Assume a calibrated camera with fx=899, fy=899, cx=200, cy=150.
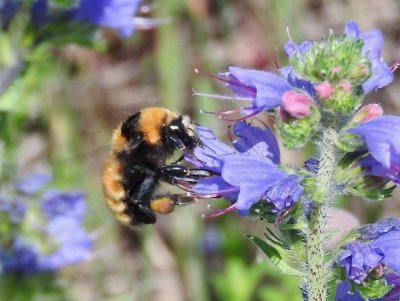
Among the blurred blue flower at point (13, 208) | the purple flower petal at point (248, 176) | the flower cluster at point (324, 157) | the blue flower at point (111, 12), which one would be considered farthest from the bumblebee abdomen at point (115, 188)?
the blurred blue flower at point (13, 208)

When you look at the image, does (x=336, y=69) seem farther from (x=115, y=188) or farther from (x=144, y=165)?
(x=115, y=188)

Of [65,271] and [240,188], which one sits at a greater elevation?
[240,188]

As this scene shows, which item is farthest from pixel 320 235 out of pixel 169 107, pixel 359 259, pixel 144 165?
pixel 169 107

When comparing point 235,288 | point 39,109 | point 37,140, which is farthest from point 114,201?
point 37,140

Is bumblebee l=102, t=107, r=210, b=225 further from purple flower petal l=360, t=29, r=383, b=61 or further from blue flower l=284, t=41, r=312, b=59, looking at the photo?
purple flower petal l=360, t=29, r=383, b=61

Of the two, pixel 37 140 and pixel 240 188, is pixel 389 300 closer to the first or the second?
A: pixel 240 188

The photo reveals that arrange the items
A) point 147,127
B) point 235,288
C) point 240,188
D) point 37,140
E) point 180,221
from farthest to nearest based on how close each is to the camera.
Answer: point 37,140 < point 180,221 < point 235,288 < point 147,127 < point 240,188

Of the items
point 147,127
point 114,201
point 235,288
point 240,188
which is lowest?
point 235,288
